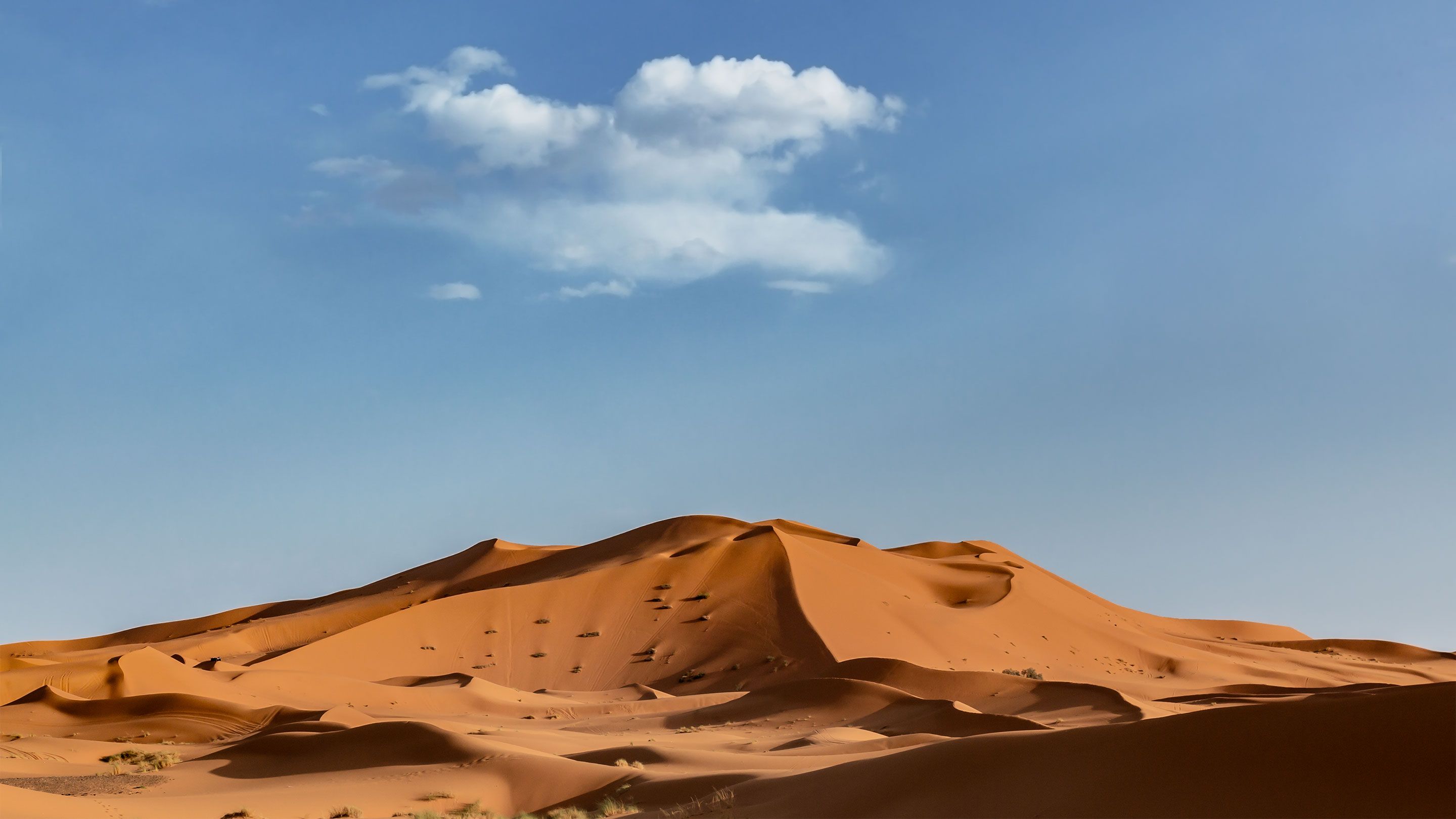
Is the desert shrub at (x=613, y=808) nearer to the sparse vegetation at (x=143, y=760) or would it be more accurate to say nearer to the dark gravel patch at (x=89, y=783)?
the dark gravel patch at (x=89, y=783)

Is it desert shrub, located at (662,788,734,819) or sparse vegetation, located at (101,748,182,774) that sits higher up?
desert shrub, located at (662,788,734,819)

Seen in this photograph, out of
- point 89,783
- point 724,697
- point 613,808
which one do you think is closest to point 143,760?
point 89,783

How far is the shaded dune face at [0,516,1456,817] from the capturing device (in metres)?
8.35

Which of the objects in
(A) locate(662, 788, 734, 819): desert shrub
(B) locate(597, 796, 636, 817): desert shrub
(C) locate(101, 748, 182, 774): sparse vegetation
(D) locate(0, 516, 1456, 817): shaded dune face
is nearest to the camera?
(D) locate(0, 516, 1456, 817): shaded dune face

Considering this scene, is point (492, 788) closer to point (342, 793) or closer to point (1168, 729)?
point (342, 793)

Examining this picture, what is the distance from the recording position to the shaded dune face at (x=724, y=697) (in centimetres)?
835

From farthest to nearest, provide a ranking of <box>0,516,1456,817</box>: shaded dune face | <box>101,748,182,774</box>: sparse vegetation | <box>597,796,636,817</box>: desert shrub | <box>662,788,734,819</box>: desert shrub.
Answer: <box>101,748,182,774</box>: sparse vegetation < <box>597,796,636,817</box>: desert shrub < <box>662,788,734,819</box>: desert shrub < <box>0,516,1456,817</box>: shaded dune face

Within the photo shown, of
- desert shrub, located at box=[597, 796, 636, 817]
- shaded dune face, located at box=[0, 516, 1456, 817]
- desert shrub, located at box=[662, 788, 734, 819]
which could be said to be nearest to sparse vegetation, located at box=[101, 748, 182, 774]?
shaded dune face, located at box=[0, 516, 1456, 817]

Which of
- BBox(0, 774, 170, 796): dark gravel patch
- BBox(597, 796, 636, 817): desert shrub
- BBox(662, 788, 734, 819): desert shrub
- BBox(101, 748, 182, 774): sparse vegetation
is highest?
BBox(662, 788, 734, 819): desert shrub

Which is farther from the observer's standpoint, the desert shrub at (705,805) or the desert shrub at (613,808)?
the desert shrub at (613,808)

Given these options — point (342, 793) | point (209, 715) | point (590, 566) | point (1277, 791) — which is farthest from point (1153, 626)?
point (1277, 791)

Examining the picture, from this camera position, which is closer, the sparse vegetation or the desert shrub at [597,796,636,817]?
the desert shrub at [597,796,636,817]

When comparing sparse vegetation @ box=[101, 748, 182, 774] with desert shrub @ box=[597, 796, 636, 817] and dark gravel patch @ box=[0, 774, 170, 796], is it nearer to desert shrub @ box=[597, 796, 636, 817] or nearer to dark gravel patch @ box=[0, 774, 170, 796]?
dark gravel patch @ box=[0, 774, 170, 796]

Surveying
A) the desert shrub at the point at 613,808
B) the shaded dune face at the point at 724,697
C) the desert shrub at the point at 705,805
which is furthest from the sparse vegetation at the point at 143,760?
the desert shrub at the point at 705,805
